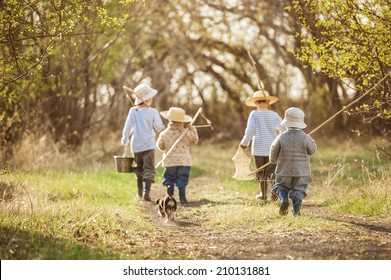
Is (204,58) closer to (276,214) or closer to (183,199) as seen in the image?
(183,199)

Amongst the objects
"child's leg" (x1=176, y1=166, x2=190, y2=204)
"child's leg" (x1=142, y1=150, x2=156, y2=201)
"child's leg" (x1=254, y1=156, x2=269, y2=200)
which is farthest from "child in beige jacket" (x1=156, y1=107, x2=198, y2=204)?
"child's leg" (x1=254, y1=156, x2=269, y2=200)

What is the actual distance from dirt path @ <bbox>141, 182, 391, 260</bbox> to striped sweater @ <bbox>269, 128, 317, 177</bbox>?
665 millimetres

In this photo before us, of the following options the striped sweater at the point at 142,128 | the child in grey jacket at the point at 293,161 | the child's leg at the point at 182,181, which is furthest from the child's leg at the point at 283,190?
the striped sweater at the point at 142,128

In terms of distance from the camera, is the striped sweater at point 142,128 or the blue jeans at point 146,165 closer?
the blue jeans at point 146,165

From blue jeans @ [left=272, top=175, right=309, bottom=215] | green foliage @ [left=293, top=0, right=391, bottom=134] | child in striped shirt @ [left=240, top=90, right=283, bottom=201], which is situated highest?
green foliage @ [left=293, top=0, right=391, bottom=134]

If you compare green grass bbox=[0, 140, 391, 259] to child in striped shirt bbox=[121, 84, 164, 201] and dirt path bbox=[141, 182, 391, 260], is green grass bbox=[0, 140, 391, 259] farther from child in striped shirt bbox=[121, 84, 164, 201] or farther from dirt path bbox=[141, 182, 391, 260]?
child in striped shirt bbox=[121, 84, 164, 201]

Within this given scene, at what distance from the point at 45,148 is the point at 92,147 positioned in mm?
5171

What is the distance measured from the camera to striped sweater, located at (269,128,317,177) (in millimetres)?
8984

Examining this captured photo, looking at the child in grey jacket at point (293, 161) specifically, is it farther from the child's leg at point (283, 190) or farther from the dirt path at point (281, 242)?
the dirt path at point (281, 242)

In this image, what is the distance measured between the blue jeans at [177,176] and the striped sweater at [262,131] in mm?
1048

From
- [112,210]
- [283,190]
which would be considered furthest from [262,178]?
[112,210]

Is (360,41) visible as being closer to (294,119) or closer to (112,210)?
(294,119)

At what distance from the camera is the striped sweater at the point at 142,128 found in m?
11.8

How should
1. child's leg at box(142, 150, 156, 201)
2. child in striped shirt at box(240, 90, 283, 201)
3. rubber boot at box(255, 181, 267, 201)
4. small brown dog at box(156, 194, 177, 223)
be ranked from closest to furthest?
small brown dog at box(156, 194, 177, 223)
rubber boot at box(255, 181, 267, 201)
child in striped shirt at box(240, 90, 283, 201)
child's leg at box(142, 150, 156, 201)
